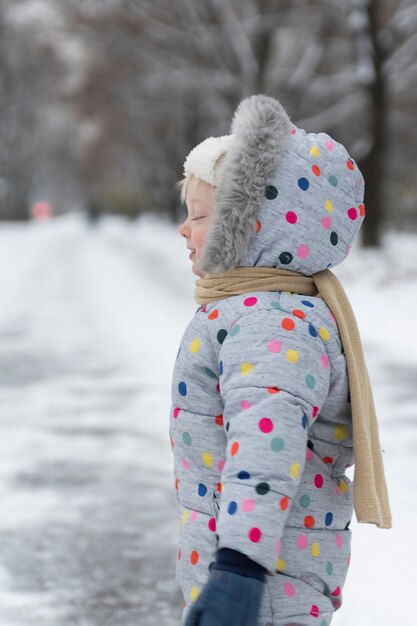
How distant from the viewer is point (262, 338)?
5.93 feet

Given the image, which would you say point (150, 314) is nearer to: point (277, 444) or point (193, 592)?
point (193, 592)

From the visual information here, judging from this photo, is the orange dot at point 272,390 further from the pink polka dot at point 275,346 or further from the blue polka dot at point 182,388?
the blue polka dot at point 182,388

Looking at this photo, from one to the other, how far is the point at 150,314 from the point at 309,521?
10.6 meters

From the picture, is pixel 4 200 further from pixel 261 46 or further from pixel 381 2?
pixel 381 2

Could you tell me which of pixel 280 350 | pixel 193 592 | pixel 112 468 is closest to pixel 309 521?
pixel 193 592

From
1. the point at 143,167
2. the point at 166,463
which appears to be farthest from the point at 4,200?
the point at 166,463

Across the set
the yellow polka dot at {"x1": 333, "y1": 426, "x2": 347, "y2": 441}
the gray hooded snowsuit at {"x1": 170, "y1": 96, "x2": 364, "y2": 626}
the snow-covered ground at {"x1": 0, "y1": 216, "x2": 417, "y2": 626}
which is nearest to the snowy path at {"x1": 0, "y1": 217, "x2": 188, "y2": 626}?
the snow-covered ground at {"x1": 0, "y1": 216, "x2": 417, "y2": 626}

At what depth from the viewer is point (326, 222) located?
1973 millimetres

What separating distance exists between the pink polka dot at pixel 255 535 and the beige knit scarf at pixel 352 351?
365 mm

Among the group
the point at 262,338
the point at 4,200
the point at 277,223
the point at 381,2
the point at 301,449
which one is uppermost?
the point at 4,200

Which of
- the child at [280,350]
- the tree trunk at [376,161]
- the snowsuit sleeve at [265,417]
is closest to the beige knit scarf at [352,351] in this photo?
the child at [280,350]

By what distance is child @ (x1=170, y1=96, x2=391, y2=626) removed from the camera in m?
1.82

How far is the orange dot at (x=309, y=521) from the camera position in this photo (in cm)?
195

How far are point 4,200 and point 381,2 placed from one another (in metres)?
44.1
